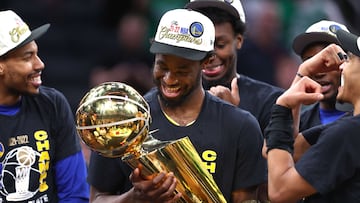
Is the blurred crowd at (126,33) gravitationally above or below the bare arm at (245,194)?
below

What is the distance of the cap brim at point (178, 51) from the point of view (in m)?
5.21

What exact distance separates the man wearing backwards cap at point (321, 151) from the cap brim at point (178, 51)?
558 millimetres

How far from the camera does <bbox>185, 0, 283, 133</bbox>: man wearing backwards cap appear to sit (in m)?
6.16

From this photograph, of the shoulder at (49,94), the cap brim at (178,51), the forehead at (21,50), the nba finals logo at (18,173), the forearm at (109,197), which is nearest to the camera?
the forearm at (109,197)

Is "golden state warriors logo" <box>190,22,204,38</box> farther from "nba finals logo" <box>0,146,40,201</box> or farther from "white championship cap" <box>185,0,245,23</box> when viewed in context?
"nba finals logo" <box>0,146,40,201</box>

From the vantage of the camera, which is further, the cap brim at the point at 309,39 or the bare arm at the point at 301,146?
the cap brim at the point at 309,39

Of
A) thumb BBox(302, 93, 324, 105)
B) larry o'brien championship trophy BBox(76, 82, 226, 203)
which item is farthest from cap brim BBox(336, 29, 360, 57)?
larry o'brien championship trophy BBox(76, 82, 226, 203)

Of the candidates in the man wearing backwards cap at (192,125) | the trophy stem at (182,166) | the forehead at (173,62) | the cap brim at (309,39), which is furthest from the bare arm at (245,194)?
the cap brim at (309,39)

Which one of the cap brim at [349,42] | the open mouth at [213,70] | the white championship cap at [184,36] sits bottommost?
the open mouth at [213,70]

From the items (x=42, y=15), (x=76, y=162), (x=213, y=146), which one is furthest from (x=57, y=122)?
(x=42, y=15)

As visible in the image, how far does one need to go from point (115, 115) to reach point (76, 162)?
129cm

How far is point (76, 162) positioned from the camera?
5.88m

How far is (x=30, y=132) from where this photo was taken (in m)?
5.66

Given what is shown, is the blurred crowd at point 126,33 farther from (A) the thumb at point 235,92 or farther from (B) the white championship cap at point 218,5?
(A) the thumb at point 235,92
